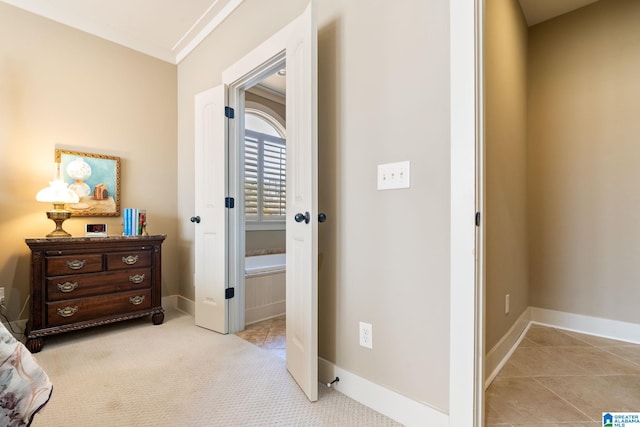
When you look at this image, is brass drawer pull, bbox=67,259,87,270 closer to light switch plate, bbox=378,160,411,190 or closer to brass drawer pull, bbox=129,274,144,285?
brass drawer pull, bbox=129,274,144,285

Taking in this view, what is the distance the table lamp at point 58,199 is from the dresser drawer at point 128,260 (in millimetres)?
402

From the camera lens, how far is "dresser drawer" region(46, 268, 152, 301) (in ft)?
7.38

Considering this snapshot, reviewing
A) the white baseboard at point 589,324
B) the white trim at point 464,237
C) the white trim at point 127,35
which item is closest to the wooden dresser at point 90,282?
the white trim at point 127,35

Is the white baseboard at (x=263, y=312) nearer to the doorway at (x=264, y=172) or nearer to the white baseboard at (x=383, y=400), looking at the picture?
the doorway at (x=264, y=172)

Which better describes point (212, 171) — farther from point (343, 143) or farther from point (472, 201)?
point (472, 201)

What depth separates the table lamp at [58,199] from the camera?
2.33 meters

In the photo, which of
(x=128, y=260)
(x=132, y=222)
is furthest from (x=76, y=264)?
(x=132, y=222)

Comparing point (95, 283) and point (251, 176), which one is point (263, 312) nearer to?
point (95, 283)

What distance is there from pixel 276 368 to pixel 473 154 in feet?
5.49

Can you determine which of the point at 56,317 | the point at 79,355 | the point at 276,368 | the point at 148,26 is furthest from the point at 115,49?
the point at 276,368

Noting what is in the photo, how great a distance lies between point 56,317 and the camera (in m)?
2.23

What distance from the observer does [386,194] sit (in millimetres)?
1471

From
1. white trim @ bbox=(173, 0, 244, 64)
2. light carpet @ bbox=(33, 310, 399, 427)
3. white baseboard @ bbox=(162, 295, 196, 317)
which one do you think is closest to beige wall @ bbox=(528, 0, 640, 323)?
light carpet @ bbox=(33, 310, 399, 427)

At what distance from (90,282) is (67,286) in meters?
0.14
